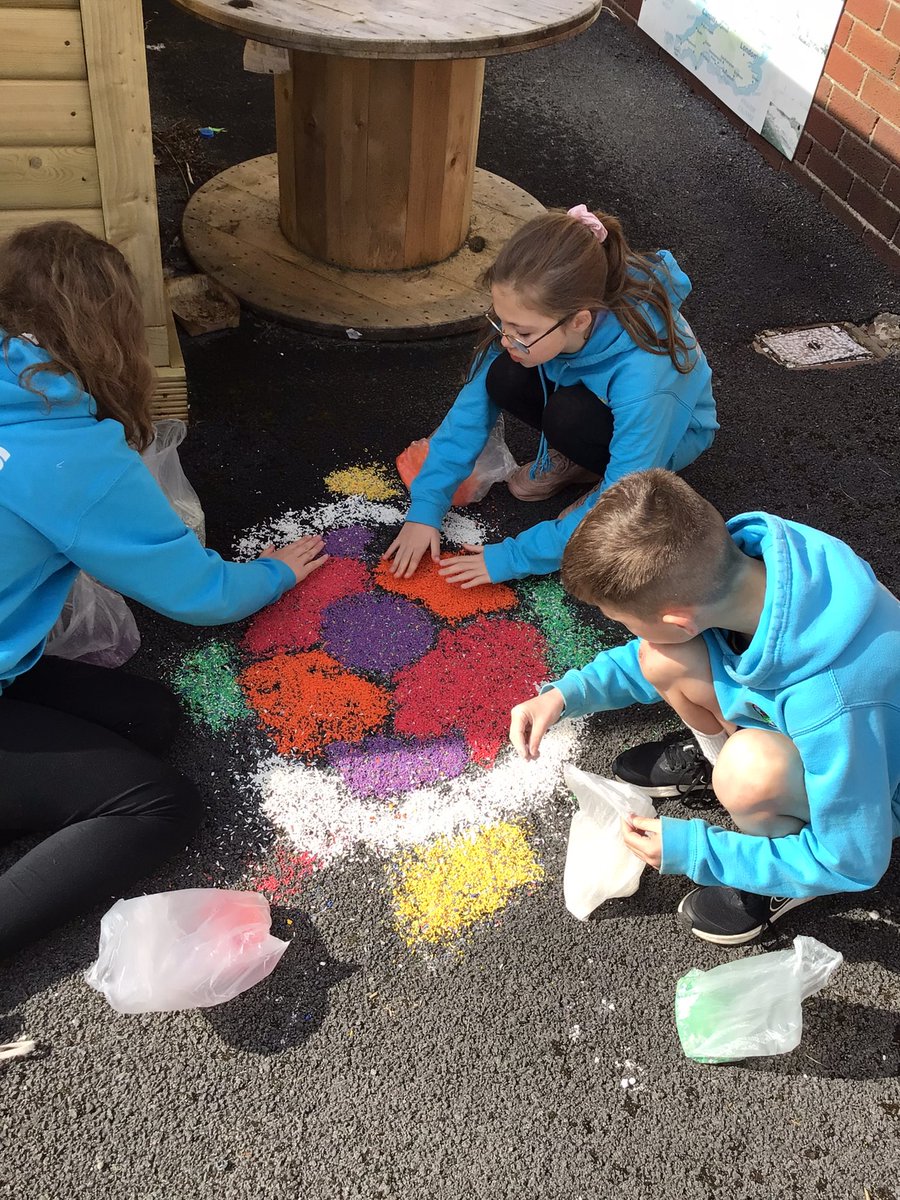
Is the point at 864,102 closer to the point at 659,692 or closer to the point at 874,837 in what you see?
the point at 659,692

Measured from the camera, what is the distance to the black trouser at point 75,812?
6.89 ft

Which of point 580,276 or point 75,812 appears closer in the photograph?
point 75,812

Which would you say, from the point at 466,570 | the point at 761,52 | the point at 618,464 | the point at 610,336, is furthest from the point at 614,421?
the point at 761,52

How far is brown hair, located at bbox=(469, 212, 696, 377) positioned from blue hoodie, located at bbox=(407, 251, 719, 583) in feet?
0.11

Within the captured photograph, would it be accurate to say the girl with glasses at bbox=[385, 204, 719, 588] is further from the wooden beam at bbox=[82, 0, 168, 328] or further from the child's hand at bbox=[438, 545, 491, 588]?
the wooden beam at bbox=[82, 0, 168, 328]

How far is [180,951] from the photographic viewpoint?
204 centimetres

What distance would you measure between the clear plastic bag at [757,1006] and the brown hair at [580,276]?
1586mm

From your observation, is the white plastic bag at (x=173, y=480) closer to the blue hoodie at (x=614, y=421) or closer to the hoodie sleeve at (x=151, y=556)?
the hoodie sleeve at (x=151, y=556)

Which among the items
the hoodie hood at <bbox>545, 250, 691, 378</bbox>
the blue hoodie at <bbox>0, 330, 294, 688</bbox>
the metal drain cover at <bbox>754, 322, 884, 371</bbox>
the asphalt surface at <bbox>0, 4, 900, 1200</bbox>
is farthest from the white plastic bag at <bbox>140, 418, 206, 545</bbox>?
the metal drain cover at <bbox>754, 322, 884, 371</bbox>

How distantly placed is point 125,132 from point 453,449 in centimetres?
130

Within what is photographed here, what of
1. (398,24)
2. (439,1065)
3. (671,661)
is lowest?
(439,1065)

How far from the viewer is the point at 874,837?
1.88 m

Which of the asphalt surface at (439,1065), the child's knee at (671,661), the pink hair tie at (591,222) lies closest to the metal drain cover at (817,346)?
the pink hair tie at (591,222)

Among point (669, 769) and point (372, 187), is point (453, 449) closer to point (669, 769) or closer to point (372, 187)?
point (669, 769)
